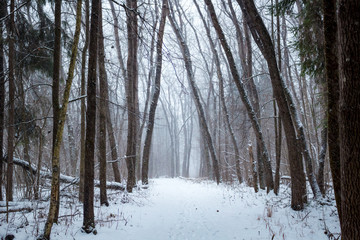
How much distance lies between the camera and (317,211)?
177 inches

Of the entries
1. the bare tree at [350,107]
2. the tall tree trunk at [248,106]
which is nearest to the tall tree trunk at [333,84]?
the bare tree at [350,107]

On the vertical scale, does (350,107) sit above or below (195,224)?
above

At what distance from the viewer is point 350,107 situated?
6.17 feet

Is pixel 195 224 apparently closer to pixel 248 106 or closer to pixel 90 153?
pixel 90 153

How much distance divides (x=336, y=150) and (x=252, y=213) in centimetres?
310

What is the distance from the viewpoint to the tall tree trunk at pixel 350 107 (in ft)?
6.09

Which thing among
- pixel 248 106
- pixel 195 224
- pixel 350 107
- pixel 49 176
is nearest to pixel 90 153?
pixel 195 224

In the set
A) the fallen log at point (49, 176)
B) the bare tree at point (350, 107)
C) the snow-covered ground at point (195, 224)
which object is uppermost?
the bare tree at point (350, 107)

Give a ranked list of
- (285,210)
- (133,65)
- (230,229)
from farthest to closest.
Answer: (133,65)
(285,210)
(230,229)

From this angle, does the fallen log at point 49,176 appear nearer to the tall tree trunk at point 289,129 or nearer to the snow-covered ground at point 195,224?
the snow-covered ground at point 195,224

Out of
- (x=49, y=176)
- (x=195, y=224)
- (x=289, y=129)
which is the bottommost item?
(x=195, y=224)

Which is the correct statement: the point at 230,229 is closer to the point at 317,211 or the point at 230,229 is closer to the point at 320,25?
the point at 317,211

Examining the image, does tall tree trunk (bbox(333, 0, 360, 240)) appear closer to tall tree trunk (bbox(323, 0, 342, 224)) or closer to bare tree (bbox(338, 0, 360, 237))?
bare tree (bbox(338, 0, 360, 237))

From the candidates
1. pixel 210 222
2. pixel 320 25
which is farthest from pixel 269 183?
pixel 320 25
